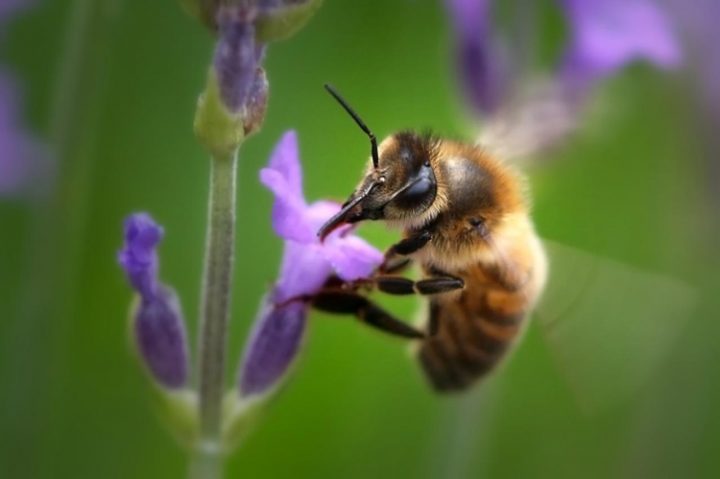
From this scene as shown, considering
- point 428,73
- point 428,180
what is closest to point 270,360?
point 428,180

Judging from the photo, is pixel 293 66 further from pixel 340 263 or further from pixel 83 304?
pixel 340 263

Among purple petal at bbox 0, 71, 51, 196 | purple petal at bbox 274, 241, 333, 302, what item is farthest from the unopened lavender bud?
purple petal at bbox 0, 71, 51, 196

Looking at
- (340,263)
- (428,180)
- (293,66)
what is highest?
(293,66)

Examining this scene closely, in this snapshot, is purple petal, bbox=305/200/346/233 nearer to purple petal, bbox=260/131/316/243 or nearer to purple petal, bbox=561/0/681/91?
purple petal, bbox=260/131/316/243

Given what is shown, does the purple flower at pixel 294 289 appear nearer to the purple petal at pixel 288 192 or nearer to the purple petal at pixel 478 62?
the purple petal at pixel 288 192

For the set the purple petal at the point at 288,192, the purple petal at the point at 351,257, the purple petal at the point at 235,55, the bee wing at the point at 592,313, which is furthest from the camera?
the bee wing at the point at 592,313

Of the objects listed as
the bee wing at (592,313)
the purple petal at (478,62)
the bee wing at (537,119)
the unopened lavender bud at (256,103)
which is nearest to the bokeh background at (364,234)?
the bee wing at (537,119)
